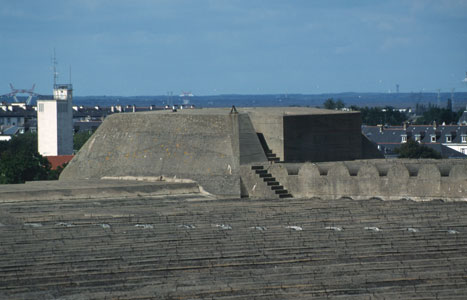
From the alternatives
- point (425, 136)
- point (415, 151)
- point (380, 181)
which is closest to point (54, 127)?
point (425, 136)

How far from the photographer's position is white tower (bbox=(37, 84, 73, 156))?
17343 centimetres

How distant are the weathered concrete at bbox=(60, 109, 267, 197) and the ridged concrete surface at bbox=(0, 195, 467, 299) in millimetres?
5512

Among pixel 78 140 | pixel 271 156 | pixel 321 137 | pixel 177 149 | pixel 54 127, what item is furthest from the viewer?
pixel 78 140

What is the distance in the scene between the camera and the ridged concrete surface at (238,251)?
14.4 m

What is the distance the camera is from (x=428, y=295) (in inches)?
547

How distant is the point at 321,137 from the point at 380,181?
483 cm

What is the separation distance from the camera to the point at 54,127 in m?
175

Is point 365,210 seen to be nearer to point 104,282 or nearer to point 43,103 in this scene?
point 104,282

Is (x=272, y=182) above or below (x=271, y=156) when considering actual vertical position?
below

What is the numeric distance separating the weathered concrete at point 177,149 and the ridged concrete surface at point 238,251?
5512 mm

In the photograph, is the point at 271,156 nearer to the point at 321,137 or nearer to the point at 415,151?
the point at 321,137

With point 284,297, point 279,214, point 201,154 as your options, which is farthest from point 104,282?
point 201,154

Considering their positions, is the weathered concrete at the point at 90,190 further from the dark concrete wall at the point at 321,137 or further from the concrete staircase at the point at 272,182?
the dark concrete wall at the point at 321,137

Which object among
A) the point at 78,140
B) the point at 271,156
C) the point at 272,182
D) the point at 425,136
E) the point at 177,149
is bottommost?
the point at 78,140
